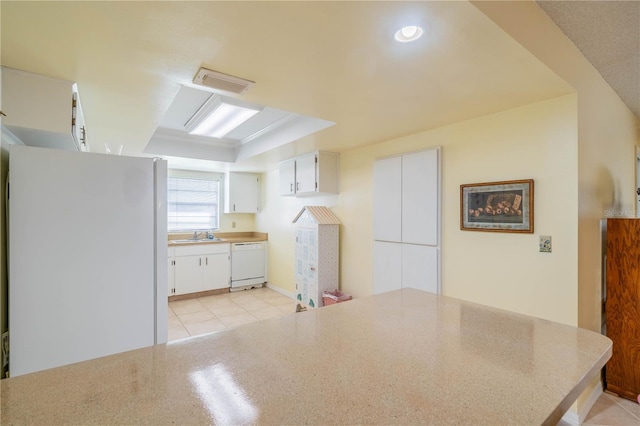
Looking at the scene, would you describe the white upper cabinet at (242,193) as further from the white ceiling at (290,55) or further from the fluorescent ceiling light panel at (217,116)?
the white ceiling at (290,55)

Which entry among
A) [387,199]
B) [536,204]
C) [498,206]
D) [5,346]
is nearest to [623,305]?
[536,204]

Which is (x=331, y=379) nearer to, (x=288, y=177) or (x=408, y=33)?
(x=408, y=33)

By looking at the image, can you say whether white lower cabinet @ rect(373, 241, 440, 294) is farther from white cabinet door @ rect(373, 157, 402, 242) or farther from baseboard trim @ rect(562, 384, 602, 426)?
baseboard trim @ rect(562, 384, 602, 426)

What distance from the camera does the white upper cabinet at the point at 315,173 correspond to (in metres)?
3.90

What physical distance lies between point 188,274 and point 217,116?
3.05 metres

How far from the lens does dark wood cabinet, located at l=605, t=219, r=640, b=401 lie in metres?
2.27

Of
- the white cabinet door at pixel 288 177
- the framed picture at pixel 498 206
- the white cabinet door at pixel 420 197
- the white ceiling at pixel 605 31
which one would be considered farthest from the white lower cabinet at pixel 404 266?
the white ceiling at pixel 605 31

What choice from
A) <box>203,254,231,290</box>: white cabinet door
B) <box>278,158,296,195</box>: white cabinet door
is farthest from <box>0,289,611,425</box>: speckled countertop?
<box>203,254,231,290</box>: white cabinet door

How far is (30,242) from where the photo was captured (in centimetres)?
150

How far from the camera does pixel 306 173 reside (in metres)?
4.09

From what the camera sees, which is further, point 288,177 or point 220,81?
point 288,177

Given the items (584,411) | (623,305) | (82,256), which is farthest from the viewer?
(623,305)

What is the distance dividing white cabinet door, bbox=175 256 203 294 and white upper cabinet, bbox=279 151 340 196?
2.11m

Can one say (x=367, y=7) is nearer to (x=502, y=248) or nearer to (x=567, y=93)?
(x=567, y=93)
